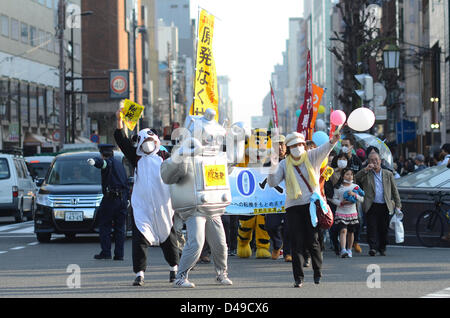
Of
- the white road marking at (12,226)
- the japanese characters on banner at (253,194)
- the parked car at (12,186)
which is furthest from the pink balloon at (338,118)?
the parked car at (12,186)

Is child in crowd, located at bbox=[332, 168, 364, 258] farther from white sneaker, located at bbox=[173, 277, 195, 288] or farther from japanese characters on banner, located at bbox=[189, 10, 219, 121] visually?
white sneaker, located at bbox=[173, 277, 195, 288]

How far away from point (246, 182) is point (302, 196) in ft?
16.0

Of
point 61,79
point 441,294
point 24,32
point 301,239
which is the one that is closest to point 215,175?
point 301,239

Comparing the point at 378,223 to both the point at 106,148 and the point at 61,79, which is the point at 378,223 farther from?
the point at 61,79

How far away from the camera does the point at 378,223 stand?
16.3 m

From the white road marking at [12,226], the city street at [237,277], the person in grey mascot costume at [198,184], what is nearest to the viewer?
the city street at [237,277]

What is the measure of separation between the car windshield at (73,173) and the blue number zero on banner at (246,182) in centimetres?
468

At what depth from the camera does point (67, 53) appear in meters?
85.2

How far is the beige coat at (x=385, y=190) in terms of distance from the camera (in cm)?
1630

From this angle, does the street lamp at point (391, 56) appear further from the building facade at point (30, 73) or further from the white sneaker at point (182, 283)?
the building facade at point (30, 73)
